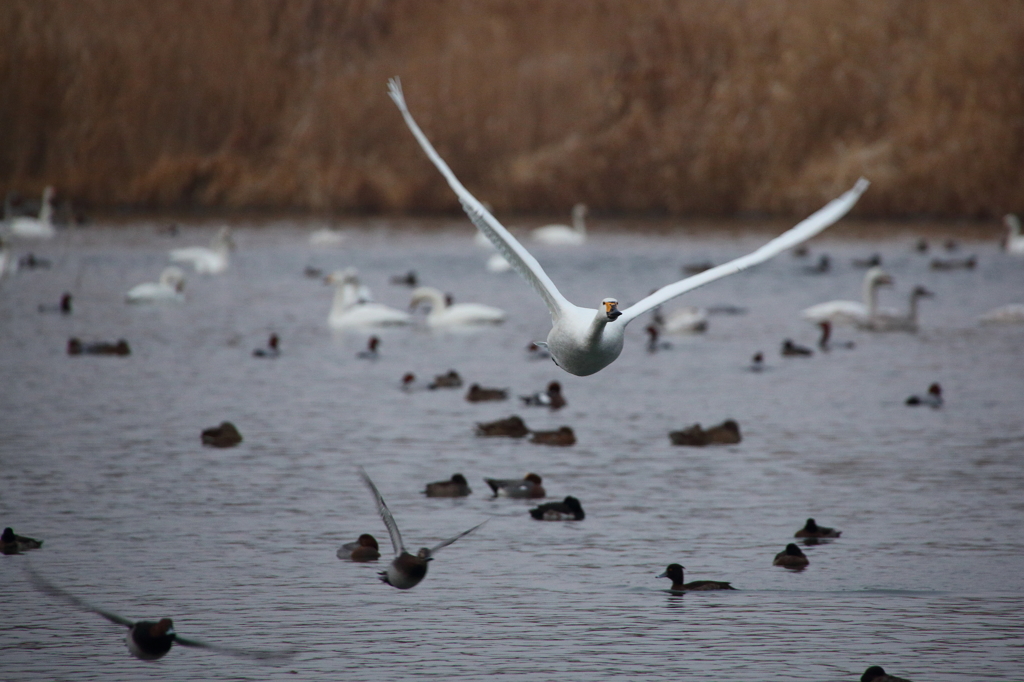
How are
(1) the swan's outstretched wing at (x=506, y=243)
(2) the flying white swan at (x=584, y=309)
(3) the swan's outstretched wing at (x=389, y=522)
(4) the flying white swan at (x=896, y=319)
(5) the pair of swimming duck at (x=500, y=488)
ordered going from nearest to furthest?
1. (3) the swan's outstretched wing at (x=389, y=522)
2. (2) the flying white swan at (x=584, y=309)
3. (1) the swan's outstretched wing at (x=506, y=243)
4. (5) the pair of swimming duck at (x=500, y=488)
5. (4) the flying white swan at (x=896, y=319)

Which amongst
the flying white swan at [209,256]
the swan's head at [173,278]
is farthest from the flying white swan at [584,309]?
the flying white swan at [209,256]

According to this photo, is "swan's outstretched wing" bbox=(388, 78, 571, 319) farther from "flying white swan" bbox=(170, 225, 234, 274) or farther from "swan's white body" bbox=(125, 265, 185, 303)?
"flying white swan" bbox=(170, 225, 234, 274)

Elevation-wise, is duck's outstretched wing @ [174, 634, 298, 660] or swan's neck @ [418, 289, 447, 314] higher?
swan's neck @ [418, 289, 447, 314]

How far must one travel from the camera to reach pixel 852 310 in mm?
31406

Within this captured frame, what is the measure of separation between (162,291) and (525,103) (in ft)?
116

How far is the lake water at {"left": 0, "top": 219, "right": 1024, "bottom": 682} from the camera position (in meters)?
11.4

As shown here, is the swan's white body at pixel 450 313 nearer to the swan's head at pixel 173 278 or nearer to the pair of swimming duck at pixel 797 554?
the swan's head at pixel 173 278

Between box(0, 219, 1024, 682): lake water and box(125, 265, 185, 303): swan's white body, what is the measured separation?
40.1 inches

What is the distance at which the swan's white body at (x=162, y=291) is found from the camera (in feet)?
112

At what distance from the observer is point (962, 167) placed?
199 ft

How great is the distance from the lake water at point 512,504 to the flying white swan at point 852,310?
1.85 feet

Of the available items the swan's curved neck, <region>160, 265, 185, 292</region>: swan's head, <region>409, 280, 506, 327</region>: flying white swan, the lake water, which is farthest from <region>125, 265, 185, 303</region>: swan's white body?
the swan's curved neck

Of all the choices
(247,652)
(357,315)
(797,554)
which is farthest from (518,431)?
(357,315)

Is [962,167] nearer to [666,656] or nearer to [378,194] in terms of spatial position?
[378,194]
